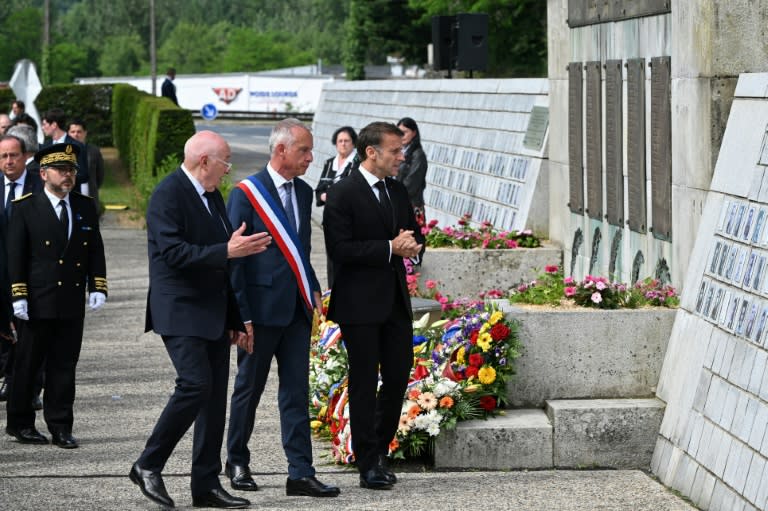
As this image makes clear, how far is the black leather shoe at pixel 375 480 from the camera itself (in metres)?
7.90

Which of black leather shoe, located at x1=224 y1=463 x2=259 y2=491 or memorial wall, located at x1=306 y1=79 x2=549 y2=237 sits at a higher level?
memorial wall, located at x1=306 y1=79 x2=549 y2=237

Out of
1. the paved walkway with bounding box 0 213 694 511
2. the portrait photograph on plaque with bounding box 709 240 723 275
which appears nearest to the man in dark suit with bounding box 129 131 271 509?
the paved walkway with bounding box 0 213 694 511

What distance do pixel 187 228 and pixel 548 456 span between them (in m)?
2.46

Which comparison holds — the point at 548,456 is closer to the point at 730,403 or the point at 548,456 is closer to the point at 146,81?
the point at 730,403

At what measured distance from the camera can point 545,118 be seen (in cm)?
1439

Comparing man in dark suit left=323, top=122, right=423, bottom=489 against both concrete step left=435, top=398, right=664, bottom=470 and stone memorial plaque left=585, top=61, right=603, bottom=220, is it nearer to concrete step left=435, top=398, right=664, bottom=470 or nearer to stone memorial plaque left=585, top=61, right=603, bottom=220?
concrete step left=435, top=398, right=664, bottom=470

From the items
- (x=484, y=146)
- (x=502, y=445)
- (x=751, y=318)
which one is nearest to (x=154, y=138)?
(x=484, y=146)

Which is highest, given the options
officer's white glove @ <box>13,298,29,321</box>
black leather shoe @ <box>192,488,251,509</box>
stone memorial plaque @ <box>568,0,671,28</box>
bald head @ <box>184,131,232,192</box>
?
stone memorial plaque @ <box>568,0,671,28</box>

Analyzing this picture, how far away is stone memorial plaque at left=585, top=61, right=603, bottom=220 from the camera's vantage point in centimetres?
1164

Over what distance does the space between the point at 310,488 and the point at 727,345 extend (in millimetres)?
2121

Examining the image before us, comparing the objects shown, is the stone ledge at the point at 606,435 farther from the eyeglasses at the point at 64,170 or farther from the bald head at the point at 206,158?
the eyeglasses at the point at 64,170

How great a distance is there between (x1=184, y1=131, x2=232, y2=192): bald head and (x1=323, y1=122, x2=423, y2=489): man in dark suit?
81 centimetres

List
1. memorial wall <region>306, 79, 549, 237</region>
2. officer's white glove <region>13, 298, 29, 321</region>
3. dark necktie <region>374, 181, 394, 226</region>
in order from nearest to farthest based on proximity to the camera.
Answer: dark necktie <region>374, 181, 394, 226</region>
officer's white glove <region>13, 298, 29, 321</region>
memorial wall <region>306, 79, 549, 237</region>

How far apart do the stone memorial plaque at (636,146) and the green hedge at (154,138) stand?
15934 millimetres
